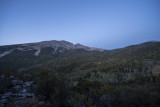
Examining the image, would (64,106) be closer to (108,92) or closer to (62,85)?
(62,85)

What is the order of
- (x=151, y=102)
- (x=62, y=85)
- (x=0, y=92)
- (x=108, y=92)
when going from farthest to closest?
(x=0, y=92), (x=62, y=85), (x=108, y=92), (x=151, y=102)

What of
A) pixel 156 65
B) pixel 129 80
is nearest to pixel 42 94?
pixel 129 80

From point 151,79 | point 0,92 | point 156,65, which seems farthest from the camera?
point 156,65

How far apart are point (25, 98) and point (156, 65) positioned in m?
42.0

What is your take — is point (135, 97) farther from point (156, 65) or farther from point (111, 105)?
point (156, 65)

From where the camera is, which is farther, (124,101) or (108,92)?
(108,92)

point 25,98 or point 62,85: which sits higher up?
point 62,85

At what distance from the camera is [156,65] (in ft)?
109

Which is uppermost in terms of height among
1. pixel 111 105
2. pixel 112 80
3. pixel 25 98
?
pixel 111 105

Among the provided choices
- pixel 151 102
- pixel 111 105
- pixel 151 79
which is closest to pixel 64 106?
pixel 111 105

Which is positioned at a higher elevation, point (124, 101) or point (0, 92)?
point (124, 101)

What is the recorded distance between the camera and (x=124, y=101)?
851 cm

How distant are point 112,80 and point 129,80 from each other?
4.59 m

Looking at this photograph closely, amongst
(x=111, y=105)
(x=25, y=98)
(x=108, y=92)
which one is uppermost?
(x=108, y=92)
